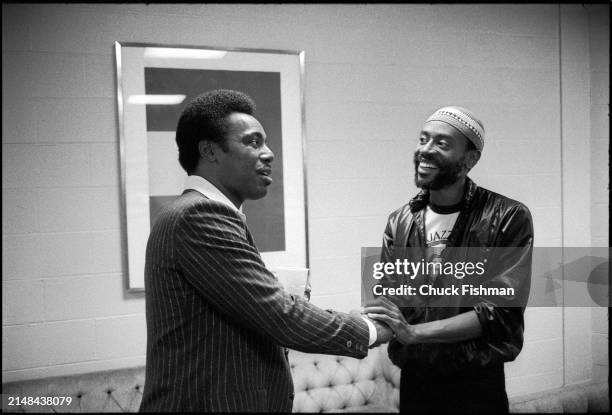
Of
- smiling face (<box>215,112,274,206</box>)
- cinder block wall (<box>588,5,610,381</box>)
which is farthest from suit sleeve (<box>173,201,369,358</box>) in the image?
cinder block wall (<box>588,5,610,381</box>)

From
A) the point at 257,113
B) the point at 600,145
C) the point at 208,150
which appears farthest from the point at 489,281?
the point at 600,145

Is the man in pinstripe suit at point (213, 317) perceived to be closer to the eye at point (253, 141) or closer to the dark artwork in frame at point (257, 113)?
the eye at point (253, 141)

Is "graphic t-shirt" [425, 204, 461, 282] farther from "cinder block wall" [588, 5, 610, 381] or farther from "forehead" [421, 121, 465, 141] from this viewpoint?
"cinder block wall" [588, 5, 610, 381]

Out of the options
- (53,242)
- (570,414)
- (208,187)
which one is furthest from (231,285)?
(570,414)

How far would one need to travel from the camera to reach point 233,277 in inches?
47.1

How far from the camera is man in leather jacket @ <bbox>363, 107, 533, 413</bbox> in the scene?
1438 millimetres

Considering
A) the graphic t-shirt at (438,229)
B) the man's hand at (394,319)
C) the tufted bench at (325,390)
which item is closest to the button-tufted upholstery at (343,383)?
the tufted bench at (325,390)

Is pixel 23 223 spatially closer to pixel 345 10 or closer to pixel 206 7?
pixel 206 7

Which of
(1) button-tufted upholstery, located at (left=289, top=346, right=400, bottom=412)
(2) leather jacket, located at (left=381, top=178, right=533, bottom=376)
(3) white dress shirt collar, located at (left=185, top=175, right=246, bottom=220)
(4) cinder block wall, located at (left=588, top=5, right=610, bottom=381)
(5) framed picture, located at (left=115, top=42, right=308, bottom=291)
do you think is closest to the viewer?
(3) white dress shirt collar, located at (left=185, top=175, right=246, bottom=220)

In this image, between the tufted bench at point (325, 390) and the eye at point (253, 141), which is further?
the tufted bench at point (325, 390)

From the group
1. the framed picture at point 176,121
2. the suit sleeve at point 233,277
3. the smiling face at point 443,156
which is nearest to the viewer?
the suit sleeve at point 233,277

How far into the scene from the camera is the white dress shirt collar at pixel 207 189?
129 cm

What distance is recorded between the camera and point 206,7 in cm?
230

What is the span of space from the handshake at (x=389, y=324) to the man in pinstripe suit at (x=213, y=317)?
0.21 metres
